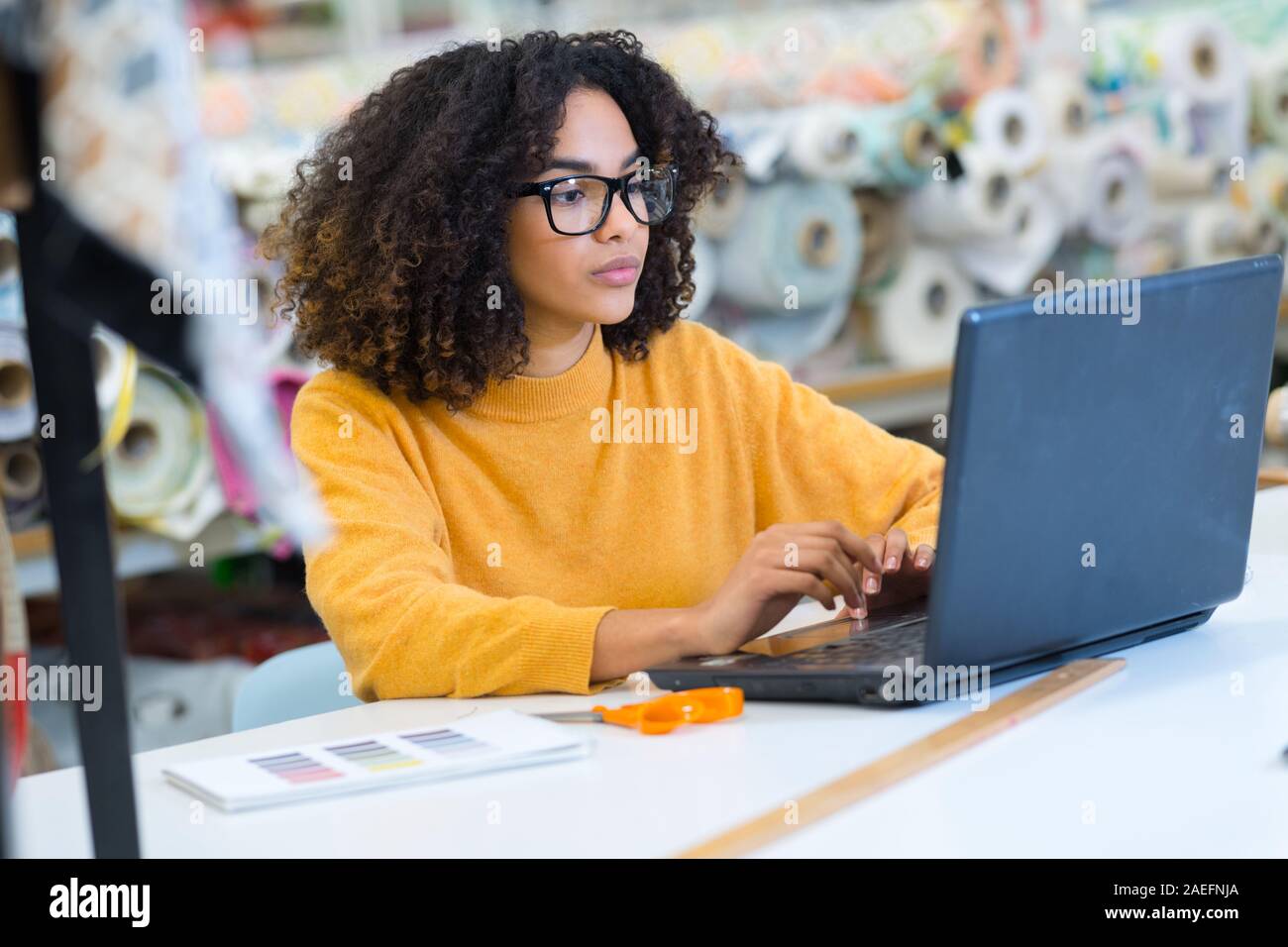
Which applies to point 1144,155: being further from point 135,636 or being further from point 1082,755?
point 1082,755

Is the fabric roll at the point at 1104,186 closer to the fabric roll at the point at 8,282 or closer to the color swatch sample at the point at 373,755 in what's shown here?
the fabric roll at the point at 8,282

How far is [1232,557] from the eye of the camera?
3.62 ft

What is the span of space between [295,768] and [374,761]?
0.05 metres

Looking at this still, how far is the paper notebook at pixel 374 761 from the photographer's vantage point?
845mm

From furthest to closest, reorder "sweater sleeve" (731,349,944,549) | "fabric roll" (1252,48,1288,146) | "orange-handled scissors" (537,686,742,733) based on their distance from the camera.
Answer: "fabric roll" (1252,48,1288,146), "sweater sleeve" (731,349,944,549), "orange-handled scissors" (537,686,742,733)

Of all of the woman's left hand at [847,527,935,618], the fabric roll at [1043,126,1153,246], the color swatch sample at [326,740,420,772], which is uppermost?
the fabric roll at [1043,126,1153,246]

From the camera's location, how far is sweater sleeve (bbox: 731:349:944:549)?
5.03ft

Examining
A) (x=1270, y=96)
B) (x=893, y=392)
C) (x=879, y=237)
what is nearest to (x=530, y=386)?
(x=893, y=392)

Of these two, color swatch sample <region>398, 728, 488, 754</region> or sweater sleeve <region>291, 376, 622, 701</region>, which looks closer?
color swatch sample <region>398, 728, 488, 754</region>

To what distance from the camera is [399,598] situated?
115 cm

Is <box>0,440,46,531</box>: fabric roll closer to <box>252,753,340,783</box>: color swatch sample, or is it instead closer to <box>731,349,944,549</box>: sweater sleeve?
<box>731,349,944,549</box>: sweater sleeve

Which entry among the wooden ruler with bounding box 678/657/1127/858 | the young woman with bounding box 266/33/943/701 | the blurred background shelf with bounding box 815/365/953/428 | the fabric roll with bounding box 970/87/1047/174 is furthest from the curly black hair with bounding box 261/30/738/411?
the fabric roll with bounding box 970/87/1047/174
